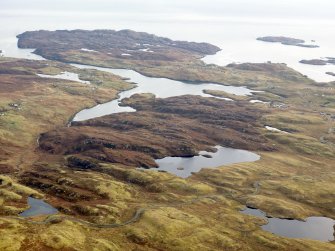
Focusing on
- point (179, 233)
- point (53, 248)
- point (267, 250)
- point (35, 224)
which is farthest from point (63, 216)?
point (267, 250)

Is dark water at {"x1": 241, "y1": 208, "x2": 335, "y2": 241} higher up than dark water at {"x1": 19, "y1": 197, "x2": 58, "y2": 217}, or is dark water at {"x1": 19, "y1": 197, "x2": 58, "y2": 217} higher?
dark water at {"x1": 19, "y1": 197, "x2": 58, "y2": 217}

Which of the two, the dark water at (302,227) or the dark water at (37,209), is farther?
the dark water at (302,227)

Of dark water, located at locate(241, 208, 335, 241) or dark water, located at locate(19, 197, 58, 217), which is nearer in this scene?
dark water, located at locate(19, 197, 58, 217)

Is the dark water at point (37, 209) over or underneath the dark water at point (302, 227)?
over

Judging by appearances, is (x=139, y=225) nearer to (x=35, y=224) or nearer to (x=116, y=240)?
(x=116, y=240)
